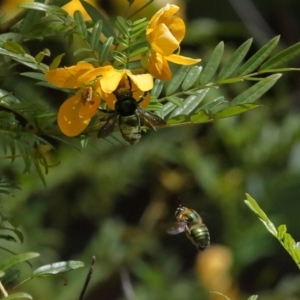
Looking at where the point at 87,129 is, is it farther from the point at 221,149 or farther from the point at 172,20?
the point at 221,149

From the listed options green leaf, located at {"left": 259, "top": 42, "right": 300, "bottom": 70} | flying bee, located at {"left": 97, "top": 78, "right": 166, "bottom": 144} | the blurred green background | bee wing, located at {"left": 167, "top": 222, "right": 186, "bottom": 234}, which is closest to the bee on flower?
flying bee, located at {"left": 97, "top": 78, "right": 166, "bottom": 144}

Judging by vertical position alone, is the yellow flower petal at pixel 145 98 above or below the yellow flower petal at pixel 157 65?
below

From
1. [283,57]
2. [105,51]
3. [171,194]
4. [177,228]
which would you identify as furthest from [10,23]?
[171,194]

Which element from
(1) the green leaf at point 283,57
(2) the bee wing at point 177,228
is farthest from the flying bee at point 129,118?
(2) the bee wing at point 177,228

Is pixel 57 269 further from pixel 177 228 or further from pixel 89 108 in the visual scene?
pixel 177 228

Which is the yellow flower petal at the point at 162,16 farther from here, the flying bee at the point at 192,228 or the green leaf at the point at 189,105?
the flying bee at the point at 192,228

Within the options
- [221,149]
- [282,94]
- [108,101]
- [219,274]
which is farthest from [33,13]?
[282,94]
